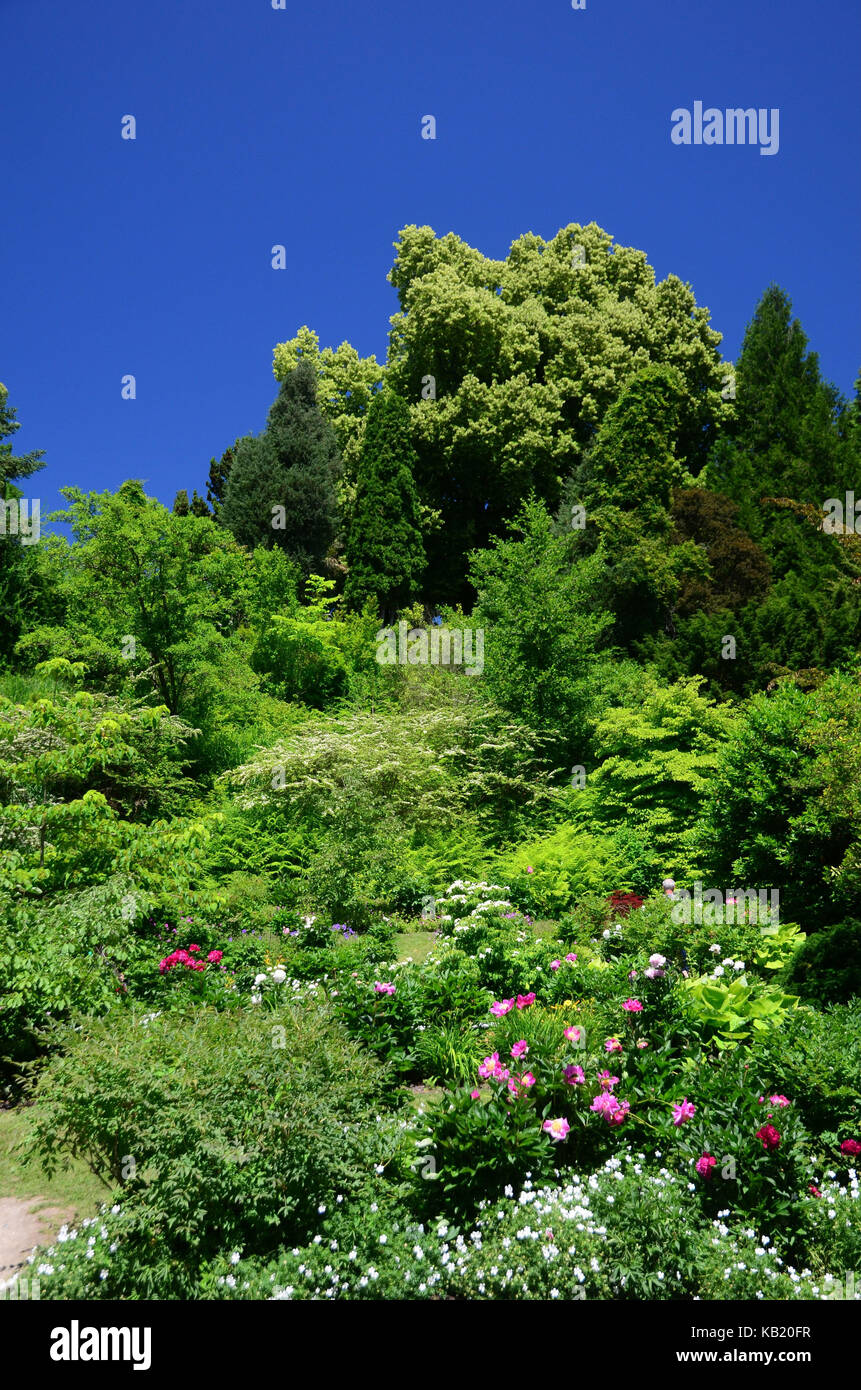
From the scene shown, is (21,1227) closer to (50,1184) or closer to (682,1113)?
(50,1184)

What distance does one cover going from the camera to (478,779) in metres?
11.4

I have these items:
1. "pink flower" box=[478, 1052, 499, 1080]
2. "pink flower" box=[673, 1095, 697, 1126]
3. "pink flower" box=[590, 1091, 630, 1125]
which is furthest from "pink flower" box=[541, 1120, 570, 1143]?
"pink flower" box=[673, 1095, 697, 1126]

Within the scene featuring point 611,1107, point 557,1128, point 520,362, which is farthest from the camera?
point 520,362

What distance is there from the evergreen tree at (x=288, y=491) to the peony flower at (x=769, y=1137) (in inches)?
801

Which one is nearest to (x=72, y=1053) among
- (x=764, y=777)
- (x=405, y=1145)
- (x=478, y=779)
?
(x=405, y=1145)

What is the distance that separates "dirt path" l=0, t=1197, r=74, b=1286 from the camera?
12.6ft

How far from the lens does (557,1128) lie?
12.9ft

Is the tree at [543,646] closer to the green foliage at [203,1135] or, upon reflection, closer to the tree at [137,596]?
the tree at [137,596]

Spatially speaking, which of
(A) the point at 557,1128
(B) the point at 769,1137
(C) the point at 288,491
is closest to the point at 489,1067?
(A) the point at 557,1128

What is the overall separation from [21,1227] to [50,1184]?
17.1 inches

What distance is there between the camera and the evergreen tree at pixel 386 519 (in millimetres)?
22062

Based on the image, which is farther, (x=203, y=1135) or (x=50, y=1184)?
(x=50, y=1184)

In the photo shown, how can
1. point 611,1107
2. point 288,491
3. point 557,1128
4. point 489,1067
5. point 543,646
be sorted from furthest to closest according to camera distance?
point 288,491, point 543,646, point 489,1067, point 611,1107, point 557,1128
